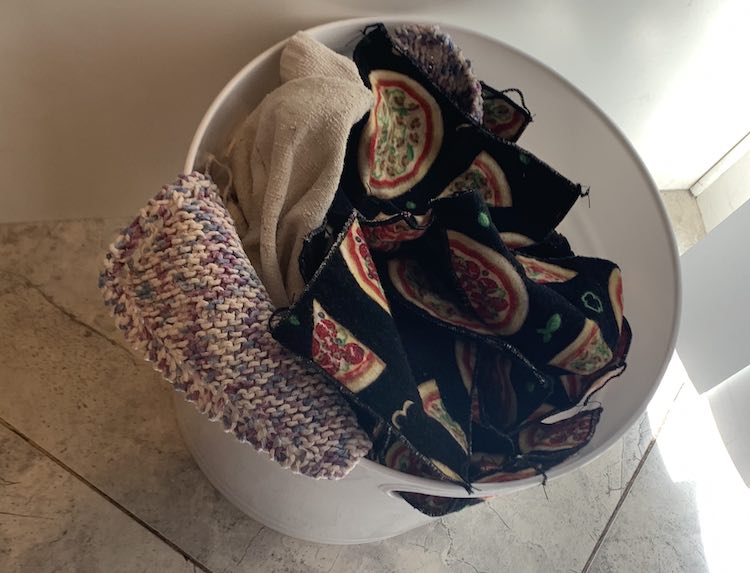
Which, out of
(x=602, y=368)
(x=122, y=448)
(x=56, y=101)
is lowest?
(x=122, y=448)

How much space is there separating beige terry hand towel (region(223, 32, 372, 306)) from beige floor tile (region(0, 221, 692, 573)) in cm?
29

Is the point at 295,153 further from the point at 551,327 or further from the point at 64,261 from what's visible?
the point at 64,261

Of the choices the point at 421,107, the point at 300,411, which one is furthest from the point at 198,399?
the point at 421,107

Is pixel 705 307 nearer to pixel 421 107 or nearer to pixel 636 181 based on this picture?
pixel 636 181

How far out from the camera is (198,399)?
0.46 metres

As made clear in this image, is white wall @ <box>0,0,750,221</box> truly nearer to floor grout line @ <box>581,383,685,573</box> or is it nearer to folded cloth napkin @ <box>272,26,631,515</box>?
folded cloth napkin @ <box>272,26,631,515</box>

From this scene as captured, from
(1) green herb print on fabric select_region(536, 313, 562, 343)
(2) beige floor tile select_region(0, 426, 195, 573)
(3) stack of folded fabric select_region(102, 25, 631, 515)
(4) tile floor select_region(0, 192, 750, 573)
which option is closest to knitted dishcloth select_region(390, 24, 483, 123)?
(3) stack of folded fabric select_region(102, 25, 631, 515)

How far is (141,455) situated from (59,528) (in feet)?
0.32

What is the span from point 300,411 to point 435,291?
162 millimetres

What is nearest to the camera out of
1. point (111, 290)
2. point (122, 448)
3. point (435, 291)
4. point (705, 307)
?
point (111, 290)

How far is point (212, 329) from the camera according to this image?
0.44 meters

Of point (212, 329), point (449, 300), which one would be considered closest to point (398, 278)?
point (449, 300)

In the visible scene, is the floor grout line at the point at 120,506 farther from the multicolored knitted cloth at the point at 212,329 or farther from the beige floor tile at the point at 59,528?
the multicolored knitted cloth at the point at 212,329

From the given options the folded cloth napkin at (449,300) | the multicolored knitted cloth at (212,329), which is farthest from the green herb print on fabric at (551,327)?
the multicolored knitted cloth at (212,329)
